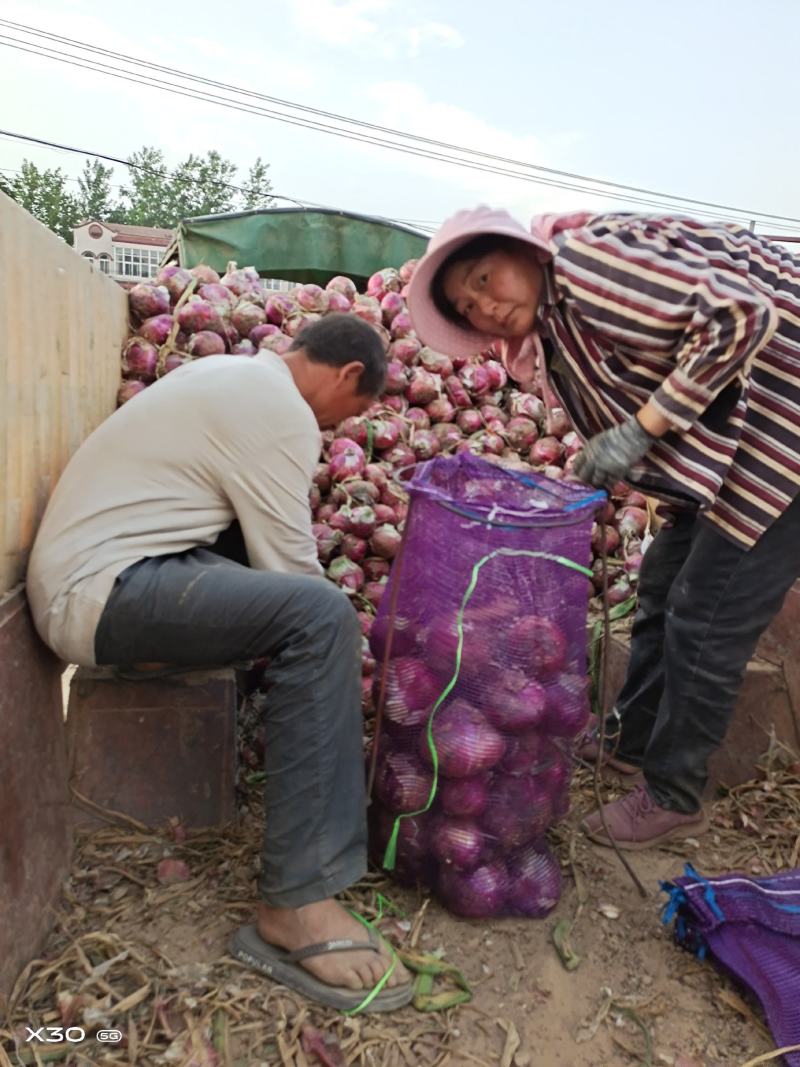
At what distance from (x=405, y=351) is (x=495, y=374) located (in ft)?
1.61

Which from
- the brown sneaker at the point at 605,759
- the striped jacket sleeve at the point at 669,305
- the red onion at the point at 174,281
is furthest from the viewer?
the red onion at the point at 174,281

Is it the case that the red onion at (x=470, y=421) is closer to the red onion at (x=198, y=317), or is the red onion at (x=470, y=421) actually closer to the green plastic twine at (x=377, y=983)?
the red onion at (x=198, y=317)

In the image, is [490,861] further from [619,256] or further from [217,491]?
[619,256]

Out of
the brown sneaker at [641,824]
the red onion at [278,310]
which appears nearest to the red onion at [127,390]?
the red onion at [278,310]

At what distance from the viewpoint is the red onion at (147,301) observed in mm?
3770

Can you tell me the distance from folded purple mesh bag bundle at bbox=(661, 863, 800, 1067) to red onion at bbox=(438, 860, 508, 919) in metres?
0.38

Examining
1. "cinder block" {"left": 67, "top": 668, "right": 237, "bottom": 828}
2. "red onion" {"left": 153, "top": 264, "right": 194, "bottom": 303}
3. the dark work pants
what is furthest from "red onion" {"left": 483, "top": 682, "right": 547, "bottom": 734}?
"red onion" {"left": 153, "top": 264, "right": 194, "bottom": 303}

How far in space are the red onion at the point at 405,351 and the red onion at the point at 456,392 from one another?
204 millimetres

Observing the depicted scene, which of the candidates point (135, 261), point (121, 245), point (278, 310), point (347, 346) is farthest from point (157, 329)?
point (135, 261)

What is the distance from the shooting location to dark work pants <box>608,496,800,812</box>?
206 centimetres

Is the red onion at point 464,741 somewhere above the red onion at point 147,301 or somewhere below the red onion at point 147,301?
below

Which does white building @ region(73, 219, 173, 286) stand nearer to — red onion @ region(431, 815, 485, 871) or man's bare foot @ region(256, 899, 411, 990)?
red onion @ region(431, 815, 485, 871)

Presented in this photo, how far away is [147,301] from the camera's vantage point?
3781 mm

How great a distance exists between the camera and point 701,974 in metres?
1.87
